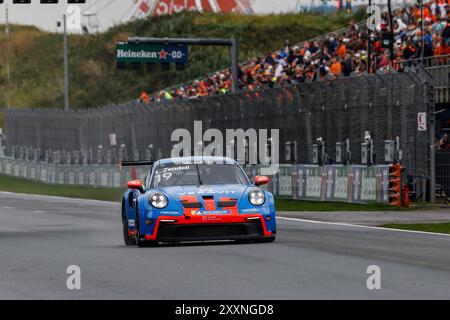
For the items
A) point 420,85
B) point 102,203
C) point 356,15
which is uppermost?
point 356,15

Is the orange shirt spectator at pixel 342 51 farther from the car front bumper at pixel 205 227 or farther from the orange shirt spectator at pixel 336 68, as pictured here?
the car front bumper at pixel 205 227

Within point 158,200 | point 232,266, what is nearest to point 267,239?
point 158,200

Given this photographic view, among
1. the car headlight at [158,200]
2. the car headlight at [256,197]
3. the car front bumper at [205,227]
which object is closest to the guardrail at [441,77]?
the car headlight at [256,197]

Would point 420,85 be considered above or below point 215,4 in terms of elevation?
below

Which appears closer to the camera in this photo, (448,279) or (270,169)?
(448,279)

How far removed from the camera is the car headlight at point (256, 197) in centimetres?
1867

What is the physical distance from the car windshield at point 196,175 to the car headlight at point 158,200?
0.76 metres

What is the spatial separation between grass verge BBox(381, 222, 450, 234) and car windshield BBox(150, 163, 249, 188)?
514cm

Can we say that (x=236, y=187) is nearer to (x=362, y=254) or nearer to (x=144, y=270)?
(x=362, y=254)

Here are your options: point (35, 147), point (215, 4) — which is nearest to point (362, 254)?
point (35, 147)

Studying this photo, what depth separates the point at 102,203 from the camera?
134 ft

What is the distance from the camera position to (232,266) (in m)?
15.4

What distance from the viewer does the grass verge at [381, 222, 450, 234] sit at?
79.1ft
